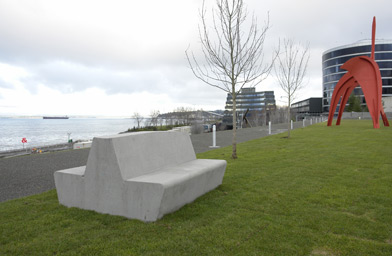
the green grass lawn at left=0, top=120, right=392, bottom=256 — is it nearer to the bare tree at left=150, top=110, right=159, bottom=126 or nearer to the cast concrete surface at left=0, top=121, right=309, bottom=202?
the cast concrete surface at left=0, top=121, right=309, bottom=202

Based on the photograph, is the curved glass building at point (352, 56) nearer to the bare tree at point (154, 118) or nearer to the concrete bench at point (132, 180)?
the bare tree at point (154, 118)

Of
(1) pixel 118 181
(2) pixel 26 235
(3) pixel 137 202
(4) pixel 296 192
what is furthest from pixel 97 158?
(4) pixel 296 192

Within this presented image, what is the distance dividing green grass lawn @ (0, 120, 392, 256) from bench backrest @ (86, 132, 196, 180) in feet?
2.13

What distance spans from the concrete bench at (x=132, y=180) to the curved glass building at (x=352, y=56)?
90.5m

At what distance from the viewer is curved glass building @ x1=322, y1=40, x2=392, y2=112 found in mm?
79688

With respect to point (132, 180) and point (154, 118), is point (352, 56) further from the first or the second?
point (132, 180)

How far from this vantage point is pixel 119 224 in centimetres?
347

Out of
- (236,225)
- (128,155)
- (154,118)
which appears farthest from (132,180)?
(154,118)

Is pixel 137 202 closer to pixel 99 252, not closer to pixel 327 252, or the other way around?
pixel 99 252

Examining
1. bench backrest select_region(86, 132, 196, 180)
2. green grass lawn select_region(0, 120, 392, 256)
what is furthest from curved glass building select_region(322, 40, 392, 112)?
bench backrest select_region(86, 132, 196, 180)

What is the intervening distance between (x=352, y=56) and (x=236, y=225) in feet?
320

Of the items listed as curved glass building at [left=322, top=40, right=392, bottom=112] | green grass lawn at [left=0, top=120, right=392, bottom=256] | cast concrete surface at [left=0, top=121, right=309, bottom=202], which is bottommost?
green grass lawn at [left=0, top=120, right=392, bottom=256]

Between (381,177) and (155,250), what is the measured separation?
5417mm

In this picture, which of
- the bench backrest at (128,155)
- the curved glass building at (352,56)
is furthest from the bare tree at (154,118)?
the bench backrest at (128,155)
